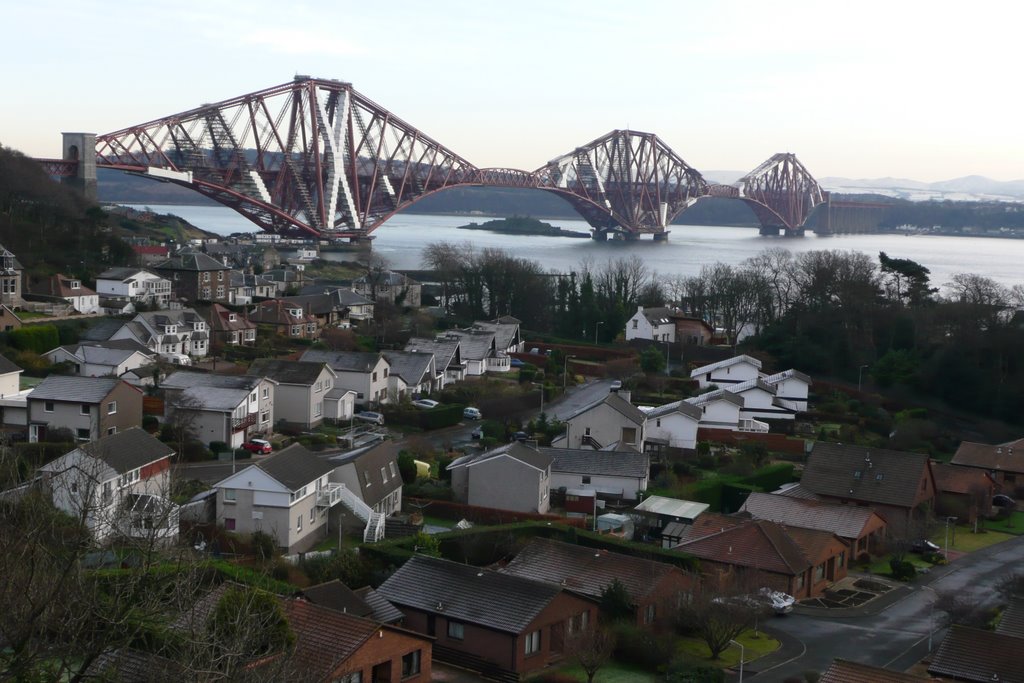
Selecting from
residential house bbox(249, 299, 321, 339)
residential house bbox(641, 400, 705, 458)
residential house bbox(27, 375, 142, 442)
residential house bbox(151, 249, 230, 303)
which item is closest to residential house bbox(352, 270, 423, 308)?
residential house bbox(151, 249, 230, 303)

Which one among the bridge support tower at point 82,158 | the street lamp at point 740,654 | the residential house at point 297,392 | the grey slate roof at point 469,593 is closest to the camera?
the street lamp at point 740,654

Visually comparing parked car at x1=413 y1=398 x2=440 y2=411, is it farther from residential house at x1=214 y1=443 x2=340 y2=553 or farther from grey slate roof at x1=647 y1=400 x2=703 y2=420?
residential house at x1=214 y1=443 x2=340 y2=553

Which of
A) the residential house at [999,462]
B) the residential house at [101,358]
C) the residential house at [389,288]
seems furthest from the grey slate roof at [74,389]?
the residential house at [389,288]

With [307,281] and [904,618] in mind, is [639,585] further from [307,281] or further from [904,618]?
[307,281]

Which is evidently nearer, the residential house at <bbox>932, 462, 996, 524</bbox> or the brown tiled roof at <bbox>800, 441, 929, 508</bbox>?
the brown tiled roof at <bbox>800, 441, 929, 508</bbox>

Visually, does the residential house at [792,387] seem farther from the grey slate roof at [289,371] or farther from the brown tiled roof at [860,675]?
the brown tiled roof at [860,675]

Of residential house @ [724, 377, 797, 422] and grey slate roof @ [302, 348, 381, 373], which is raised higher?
grey slate roof @ [302, 348, 381, 373]
